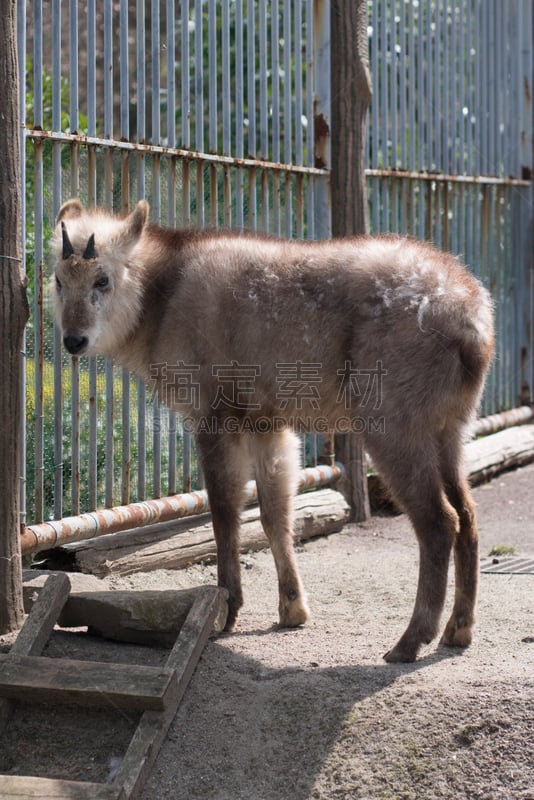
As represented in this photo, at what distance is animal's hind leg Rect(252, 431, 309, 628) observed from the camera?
489 cm

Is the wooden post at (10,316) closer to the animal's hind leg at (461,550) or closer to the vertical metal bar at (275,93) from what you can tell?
the animal's hind leg at (461,550)

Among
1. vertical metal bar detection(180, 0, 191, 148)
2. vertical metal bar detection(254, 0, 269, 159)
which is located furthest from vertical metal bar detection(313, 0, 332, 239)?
vertical metal bar detection(180, 0, 191, 148)

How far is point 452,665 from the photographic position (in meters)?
4.06

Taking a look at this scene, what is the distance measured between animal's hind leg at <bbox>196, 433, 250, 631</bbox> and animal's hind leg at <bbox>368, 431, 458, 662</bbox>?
760mm

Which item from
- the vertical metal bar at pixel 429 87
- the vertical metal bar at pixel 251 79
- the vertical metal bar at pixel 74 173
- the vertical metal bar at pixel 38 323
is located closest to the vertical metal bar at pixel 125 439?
the vertical metal bar at pixel 74 173

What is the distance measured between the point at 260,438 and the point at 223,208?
190 centimetres

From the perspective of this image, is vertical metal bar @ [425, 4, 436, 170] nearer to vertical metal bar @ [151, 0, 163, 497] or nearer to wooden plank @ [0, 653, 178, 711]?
vertical metal bar @ [151, 0, 163, 497]

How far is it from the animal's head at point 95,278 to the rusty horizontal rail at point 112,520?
984 mm

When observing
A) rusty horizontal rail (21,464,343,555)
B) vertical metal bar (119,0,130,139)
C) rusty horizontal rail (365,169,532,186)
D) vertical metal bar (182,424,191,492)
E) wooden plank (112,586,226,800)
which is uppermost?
vertical metal bar (119,0,130,139)

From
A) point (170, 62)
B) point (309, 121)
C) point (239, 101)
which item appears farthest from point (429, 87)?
point (170, 62)

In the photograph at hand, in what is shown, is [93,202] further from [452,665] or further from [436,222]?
[436,222]

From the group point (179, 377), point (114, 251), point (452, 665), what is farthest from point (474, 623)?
point (114, 251)

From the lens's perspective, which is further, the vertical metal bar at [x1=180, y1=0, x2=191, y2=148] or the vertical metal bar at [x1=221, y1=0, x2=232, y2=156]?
the vertical metal bar at [x1=221, y1=0, x2=232, y2=156]

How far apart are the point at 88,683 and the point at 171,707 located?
0.31 m
